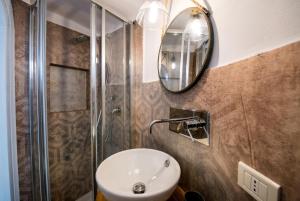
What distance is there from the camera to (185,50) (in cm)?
95

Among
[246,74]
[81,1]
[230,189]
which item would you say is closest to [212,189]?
[230,189]

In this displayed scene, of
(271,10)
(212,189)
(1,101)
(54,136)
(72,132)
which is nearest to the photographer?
(271,10)

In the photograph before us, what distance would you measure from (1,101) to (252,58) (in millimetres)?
1792

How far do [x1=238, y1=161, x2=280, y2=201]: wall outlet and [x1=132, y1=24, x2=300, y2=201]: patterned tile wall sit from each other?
2 centimetres

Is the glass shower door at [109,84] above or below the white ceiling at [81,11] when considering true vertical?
below

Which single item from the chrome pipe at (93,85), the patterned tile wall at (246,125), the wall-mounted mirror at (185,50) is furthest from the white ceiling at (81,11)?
the patterned tile wall at (246,125)

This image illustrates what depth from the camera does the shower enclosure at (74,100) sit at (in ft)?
4.05

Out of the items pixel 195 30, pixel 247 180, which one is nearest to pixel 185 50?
pixel 195 30

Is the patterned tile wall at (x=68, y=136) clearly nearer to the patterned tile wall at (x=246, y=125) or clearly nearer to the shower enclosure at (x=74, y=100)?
the shower enclosure at (x=74, y=100)

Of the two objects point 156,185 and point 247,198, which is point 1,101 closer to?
point 156,185

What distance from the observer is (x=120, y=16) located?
4.75ft

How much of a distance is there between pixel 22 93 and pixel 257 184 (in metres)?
1.81

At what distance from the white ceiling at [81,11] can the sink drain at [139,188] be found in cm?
146

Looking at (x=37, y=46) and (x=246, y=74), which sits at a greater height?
(x=37, y=46)
